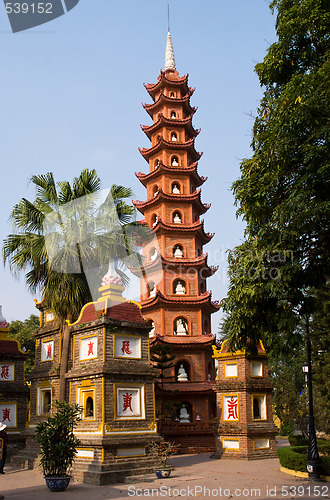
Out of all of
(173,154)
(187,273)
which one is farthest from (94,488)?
(173,154)

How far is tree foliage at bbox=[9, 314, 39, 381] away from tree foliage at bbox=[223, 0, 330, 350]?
29208 mm

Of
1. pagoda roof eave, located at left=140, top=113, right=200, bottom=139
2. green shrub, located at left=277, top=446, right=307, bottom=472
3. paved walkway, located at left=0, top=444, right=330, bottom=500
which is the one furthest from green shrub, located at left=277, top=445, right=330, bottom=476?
pagoda roof eave, located at left=140, top=113, right=200, bottom=139

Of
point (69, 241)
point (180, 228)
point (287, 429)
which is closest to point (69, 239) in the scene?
point (69, 241)

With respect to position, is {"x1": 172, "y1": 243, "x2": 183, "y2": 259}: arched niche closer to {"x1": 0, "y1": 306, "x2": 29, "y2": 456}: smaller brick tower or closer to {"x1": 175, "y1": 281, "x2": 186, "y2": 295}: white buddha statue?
{"x1": 175, "y1": 281, "x2": 186, "y2": 295}: white buddha statue

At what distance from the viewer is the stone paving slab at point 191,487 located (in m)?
12.1

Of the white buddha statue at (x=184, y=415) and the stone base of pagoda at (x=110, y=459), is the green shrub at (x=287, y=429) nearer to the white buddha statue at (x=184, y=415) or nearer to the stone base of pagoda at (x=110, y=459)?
the white buddha statue at (x=184, y=415)

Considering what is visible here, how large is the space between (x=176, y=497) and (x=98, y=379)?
494 centimetres

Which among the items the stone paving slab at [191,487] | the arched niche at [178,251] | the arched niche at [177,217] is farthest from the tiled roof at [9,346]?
the arched niche at [177,217]

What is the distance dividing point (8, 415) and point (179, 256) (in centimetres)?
1428

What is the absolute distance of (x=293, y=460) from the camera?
1559 cm

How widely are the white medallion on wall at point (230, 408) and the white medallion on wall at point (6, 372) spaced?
997 cm

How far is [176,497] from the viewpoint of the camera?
11.8 meters

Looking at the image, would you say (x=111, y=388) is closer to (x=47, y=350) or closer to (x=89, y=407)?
(x=89, y=407)

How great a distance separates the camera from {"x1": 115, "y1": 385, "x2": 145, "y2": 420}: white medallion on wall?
15.8m
